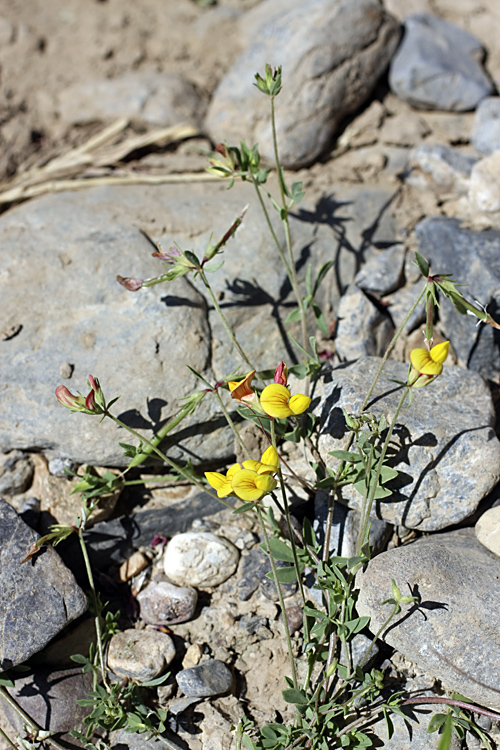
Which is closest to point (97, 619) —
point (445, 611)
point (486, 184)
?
point (445, 611)

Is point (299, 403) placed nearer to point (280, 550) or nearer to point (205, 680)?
point (280, 550)

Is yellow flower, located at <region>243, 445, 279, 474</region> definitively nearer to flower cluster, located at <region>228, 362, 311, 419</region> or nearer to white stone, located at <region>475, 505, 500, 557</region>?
flower cluster, located at <region>228, 362, 311, 419</region>

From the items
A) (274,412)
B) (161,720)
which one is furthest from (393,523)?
(161,720)

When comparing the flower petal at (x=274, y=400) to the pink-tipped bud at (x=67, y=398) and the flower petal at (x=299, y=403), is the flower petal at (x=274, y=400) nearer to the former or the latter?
the flower petal at (x=299, y=403)

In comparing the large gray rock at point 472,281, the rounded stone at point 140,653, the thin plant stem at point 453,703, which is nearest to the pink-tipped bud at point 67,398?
the rounded stone at point 140,653

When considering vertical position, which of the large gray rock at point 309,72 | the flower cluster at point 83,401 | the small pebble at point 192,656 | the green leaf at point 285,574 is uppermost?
the large gray rock at point 309,72

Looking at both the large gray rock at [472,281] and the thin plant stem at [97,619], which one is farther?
the large gray rock at [472,281]

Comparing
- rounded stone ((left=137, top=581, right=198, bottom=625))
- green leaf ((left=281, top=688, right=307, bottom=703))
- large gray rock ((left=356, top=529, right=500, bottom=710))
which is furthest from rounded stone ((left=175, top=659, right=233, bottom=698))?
large gray rock ((left=356, top=529, right=500, bottom=710))
